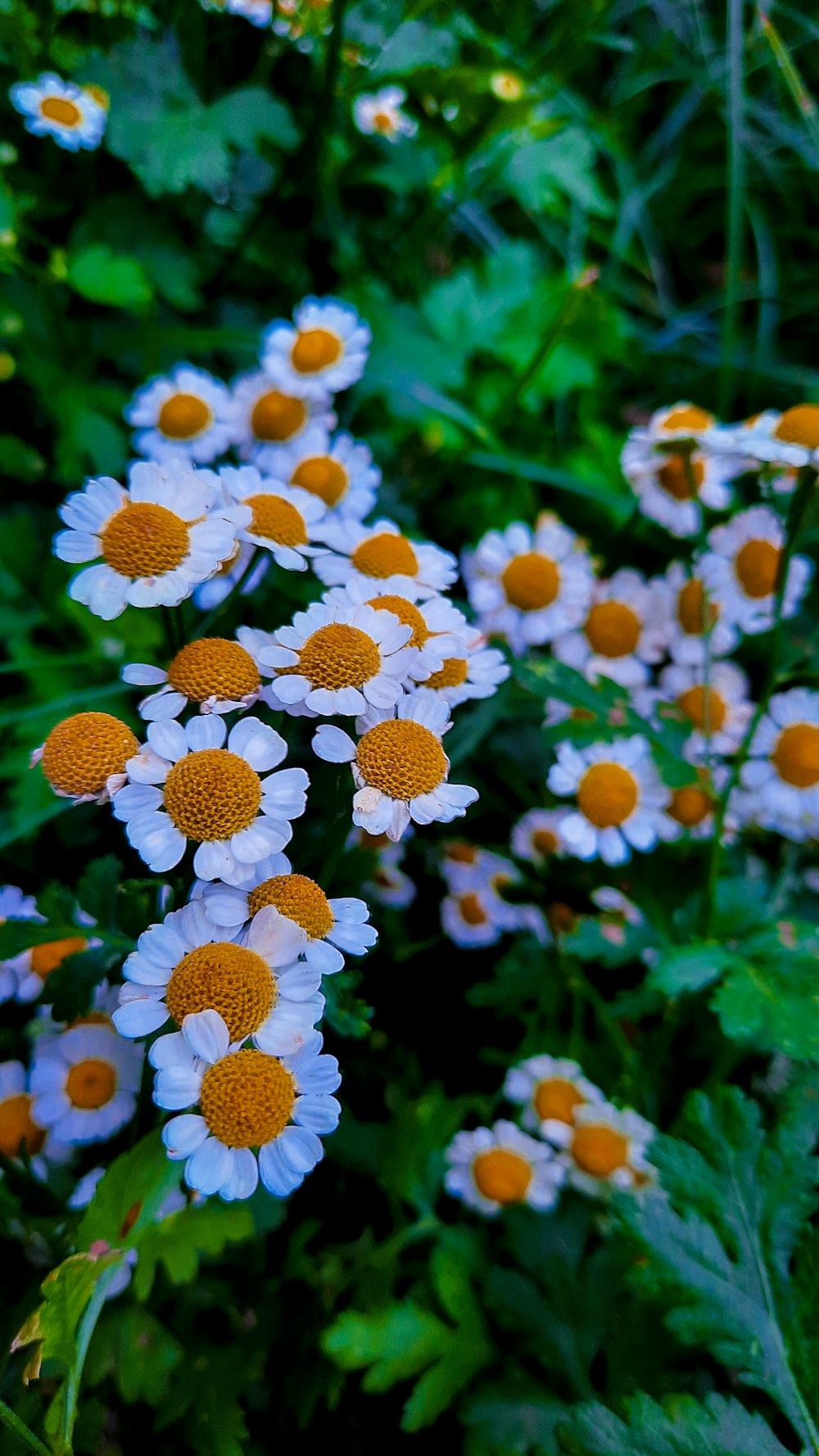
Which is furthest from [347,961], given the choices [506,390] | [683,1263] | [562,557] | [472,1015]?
[506,390]

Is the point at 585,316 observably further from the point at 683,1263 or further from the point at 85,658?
the point at 683,1263

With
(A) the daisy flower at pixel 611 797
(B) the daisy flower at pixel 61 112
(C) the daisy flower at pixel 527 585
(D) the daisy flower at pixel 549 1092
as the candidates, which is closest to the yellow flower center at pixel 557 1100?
(D) the daisy flower at pixel 549 1092

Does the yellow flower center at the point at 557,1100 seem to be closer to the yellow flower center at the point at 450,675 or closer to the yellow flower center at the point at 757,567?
the yellow flower center at the point at 450,675

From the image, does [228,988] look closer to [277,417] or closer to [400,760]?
[400,760]

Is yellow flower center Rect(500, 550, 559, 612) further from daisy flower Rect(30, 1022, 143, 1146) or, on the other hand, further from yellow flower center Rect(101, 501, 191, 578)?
daisy flower Rect(30, 1022, 143, 1146)

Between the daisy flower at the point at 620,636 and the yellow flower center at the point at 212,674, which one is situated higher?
the daisy flower at the point at 620,636

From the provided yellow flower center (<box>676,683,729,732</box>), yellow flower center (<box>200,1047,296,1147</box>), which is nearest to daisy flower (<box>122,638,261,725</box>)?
yellow flower center (<box>200,1047,296,1147</box>)
